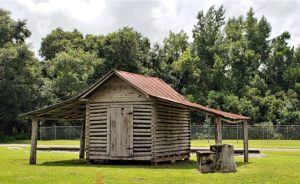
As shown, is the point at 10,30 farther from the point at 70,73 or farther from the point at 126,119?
the point at 126,119

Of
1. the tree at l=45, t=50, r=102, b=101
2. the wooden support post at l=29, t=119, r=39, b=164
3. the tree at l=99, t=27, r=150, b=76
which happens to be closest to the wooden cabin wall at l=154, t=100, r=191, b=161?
the wooden support post at l=29, t=119, r=39, b=164

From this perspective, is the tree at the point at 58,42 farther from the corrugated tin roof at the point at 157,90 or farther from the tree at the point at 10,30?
the corrugated tin roof at the point at 157,90

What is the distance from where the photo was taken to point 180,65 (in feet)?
253

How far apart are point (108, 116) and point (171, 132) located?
3.70 m

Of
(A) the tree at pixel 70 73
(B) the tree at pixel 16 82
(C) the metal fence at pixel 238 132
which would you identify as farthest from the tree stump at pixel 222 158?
(A) the tree at pixel 70 73

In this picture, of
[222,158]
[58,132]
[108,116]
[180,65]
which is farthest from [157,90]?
[180,65]

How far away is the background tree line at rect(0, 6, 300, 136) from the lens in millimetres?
60969

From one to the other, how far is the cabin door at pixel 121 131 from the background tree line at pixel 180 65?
35.5m

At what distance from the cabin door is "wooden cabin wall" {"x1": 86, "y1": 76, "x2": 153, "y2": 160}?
186mm

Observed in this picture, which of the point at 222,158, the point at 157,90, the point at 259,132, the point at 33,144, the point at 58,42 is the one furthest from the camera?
the point at 58,42

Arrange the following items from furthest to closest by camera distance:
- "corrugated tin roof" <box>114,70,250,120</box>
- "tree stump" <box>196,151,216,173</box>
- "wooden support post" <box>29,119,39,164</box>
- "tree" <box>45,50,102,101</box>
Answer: "tree" <box>45,50,102,101</box>, "wooden support post" <box>29,119,39,164</box>, "corrugated tin roof" <box>114,70,250,120</box>, "tree stump" <box>196,151,216,173</box>

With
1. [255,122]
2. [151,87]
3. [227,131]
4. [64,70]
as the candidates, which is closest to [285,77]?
[255,122]

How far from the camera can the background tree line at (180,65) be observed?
200 ft

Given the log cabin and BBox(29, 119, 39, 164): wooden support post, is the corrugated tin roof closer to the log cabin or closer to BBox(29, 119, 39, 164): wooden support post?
the log cabin
